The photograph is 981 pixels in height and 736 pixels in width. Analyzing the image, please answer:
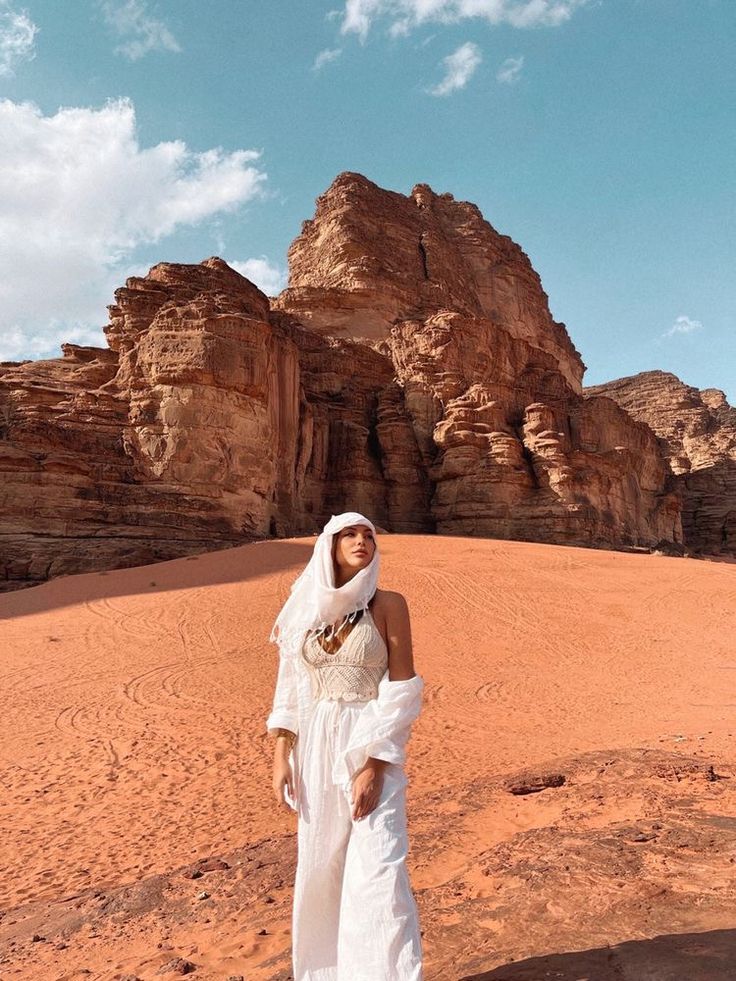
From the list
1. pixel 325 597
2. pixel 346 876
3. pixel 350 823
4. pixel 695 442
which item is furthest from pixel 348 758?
pixel 695 442

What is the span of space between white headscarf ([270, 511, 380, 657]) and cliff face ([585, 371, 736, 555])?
4801cm

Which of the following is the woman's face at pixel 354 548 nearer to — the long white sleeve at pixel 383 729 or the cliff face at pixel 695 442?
the long white sleeve at pixel 383 729

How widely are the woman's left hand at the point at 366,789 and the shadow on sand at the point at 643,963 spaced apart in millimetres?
962

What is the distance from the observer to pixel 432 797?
5.36 meters

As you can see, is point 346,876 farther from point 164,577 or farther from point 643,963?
point 164,577

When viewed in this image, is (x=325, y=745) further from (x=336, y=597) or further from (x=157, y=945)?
(x=157, y=945)

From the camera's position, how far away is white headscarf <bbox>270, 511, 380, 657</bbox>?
2.56 metres

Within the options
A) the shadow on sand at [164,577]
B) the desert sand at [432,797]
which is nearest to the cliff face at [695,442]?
the desert sand at [432,797]

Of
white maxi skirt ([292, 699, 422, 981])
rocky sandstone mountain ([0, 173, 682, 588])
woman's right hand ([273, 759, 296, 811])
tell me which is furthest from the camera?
rocky sandstone mountain ([0, 173, 682, 588])

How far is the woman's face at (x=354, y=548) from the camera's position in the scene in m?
2.62

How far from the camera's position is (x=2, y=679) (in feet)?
31.1

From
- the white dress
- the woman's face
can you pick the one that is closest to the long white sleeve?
the white dress

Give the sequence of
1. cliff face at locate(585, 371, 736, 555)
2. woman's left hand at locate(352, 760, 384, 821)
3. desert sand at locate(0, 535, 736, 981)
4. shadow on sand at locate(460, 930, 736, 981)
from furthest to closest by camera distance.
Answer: cliff face at locate(585, 371, 736, 555), desert sand at locate(0, 535, 736, 981), shadow on sand at locate(460, 930, 736, 981), woman's left hand at locate(352, 760, 384, 821)

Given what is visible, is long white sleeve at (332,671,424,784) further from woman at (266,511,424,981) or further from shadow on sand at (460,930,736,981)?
shadow on sand at (460,930,736,981)
